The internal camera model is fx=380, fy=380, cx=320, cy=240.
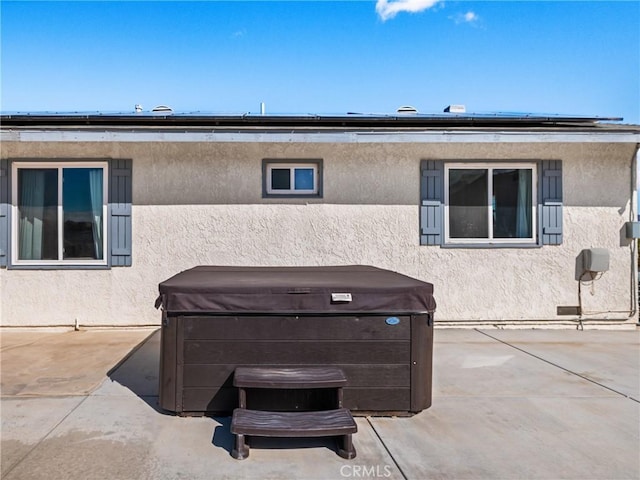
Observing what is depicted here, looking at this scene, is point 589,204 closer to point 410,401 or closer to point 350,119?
point 350,119

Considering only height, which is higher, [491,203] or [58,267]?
[491,203]

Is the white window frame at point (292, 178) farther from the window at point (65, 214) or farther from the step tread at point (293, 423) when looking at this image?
the step tread at point (293, 423)

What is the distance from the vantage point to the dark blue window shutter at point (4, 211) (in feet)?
19.7

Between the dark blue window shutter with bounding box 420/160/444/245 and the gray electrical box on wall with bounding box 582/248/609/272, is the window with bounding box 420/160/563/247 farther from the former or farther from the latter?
the gray electrical box on wall with bounding box 582/248/609/272

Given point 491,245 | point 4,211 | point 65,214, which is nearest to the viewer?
point 4,211

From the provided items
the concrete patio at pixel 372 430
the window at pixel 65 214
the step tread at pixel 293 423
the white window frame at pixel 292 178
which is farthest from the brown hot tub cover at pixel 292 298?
the window at pixel 65 214

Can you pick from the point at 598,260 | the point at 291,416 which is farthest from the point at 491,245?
the point at 291,416

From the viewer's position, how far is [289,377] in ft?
9.35

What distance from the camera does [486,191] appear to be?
641cm

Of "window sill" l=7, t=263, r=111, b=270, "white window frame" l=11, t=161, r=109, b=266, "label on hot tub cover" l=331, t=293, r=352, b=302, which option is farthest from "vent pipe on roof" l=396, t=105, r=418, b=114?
"window sill" l=7, t=263, r=111, b=270

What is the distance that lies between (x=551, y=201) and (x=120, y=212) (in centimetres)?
706

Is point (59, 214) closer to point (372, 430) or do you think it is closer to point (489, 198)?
point (372, 430)

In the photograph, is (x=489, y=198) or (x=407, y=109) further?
(x=407, y=109)

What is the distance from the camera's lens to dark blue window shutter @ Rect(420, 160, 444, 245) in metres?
6.29
